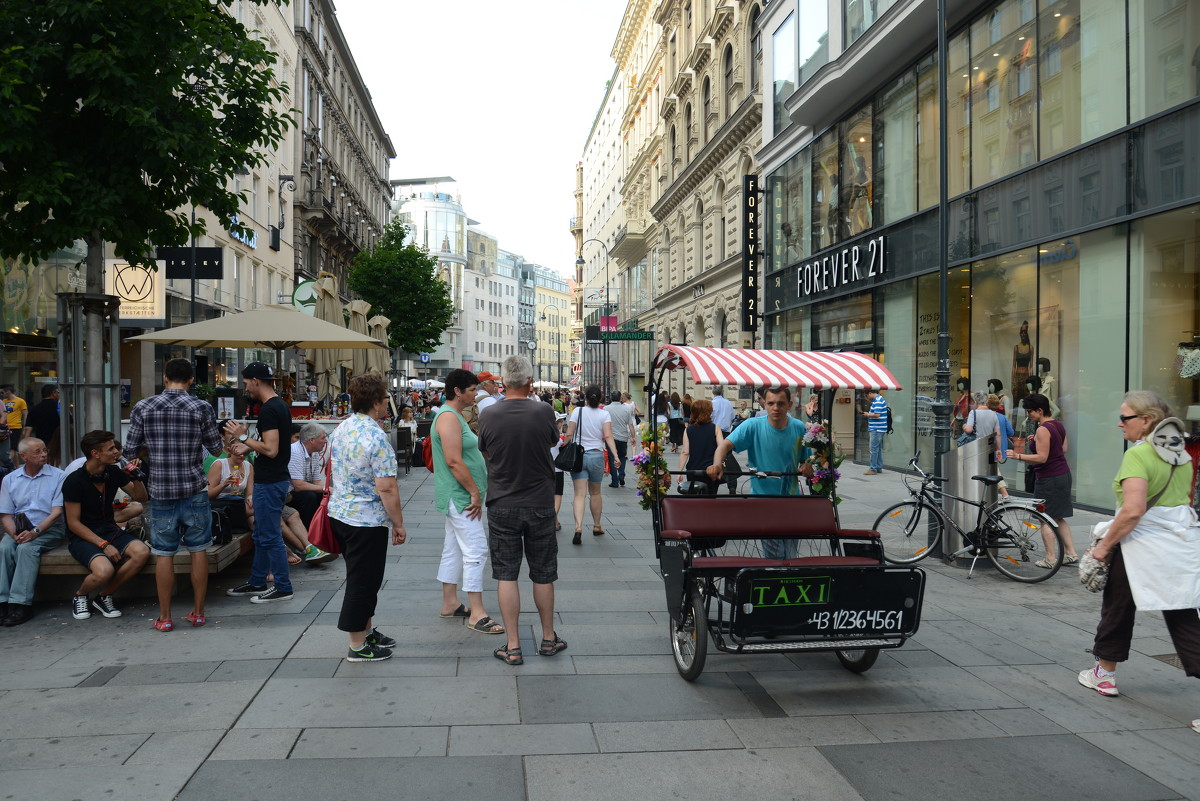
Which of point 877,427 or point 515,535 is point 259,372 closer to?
point 515,535

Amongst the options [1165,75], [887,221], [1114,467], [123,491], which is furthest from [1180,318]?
[123,491]

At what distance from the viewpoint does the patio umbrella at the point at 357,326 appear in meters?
18.2

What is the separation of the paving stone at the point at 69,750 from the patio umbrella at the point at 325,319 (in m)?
10.7

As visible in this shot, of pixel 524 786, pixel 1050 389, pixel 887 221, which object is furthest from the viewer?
pixel 887 221

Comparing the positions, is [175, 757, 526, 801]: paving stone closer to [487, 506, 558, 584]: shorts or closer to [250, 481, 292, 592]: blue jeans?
[487, 506, 558, 584]: shorts

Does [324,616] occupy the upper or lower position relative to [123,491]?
lower

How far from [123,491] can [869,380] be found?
607 cm

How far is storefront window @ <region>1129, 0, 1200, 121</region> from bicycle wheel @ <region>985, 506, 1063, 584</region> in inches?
232

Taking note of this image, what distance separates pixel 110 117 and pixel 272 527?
4.03 meters

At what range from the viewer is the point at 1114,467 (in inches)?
464

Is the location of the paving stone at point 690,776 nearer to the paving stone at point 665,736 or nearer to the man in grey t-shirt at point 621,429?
the paving stone at point 665,736

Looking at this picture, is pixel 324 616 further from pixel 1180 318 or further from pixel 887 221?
pixel 887 221

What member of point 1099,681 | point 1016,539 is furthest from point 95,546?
point 1016,539

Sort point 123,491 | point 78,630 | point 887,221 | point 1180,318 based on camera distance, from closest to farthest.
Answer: point 78,630 → point 123,491 → point 1180,318 → point 887,221
